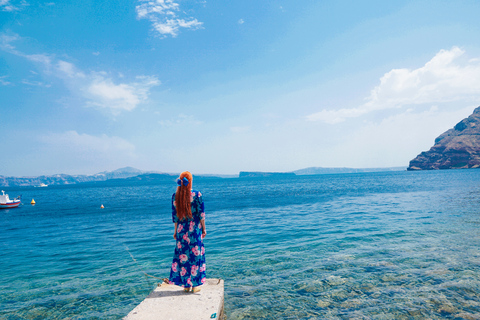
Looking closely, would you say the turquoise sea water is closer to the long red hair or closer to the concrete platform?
the concrete platform

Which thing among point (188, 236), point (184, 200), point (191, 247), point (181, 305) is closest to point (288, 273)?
point (191, 247)

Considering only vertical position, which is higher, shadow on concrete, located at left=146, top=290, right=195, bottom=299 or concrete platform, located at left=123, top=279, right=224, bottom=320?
concrete platform, located at left=123, top=279, right=224, bottom=320

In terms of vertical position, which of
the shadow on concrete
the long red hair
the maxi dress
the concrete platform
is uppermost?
the long red hair

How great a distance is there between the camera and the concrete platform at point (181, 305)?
5.79 m

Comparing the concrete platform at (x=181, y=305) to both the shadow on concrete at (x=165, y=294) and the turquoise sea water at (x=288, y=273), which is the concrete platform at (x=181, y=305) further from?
the turquoise sea water at (x=288, y=273)

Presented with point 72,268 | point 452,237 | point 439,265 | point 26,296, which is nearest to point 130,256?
point 72,268

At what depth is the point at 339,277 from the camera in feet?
32.6

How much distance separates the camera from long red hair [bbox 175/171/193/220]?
272 inches

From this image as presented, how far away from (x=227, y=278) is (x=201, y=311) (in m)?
4.77

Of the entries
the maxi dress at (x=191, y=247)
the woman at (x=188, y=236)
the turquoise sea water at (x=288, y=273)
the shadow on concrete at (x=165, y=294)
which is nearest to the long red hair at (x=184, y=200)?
the woman at (x=188, y=236)

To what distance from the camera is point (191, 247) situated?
712 cm

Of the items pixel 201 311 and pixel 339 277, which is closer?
pixel 201 311

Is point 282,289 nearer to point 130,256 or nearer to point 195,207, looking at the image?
point 195,207

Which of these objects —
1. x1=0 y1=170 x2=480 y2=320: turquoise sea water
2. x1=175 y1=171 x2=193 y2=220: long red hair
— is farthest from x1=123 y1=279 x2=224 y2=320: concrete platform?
x1=175 y1=171 x2=193 y2=220: long red hair
